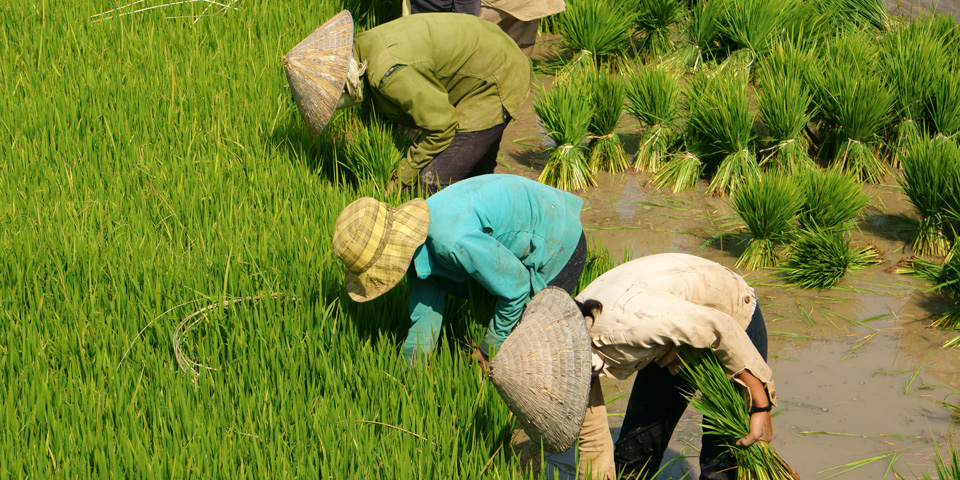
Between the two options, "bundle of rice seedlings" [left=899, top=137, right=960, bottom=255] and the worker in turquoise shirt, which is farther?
"bundle of rice seedlings" [left=899, top=137, right=960, bottom=255]

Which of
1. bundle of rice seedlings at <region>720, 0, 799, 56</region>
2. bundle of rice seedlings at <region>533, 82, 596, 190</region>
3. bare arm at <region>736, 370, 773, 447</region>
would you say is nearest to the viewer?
bare arm at <region>736, 370, 773, 447</region>

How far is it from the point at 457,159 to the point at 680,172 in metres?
1.48

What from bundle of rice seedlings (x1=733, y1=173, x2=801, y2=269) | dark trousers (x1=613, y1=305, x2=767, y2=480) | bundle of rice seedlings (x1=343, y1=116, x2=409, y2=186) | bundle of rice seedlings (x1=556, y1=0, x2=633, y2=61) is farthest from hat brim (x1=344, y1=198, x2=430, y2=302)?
bundle of rice seedlings (x1=556, y1=0, x2=633, y2=61)

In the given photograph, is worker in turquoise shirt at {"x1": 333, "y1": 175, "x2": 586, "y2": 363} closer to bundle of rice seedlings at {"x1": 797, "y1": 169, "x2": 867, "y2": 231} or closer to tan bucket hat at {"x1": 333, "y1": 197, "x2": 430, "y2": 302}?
tan bucket hat at {"x1": 333, "y1": 197, "x2": 430, "y2": 302}

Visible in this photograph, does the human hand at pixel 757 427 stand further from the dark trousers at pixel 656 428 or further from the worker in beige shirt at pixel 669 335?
the dark trousers at pixel 656 428

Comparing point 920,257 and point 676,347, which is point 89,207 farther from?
point 920,257

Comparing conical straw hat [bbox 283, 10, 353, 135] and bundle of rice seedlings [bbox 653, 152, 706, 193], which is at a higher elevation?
conical straw hat [bbox 283, 10, 353, 135]

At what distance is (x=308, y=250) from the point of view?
10.3 ft

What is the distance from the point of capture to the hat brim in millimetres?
2406

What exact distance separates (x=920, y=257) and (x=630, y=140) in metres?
1.78

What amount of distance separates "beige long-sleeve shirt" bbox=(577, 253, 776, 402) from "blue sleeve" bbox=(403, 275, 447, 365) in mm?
542

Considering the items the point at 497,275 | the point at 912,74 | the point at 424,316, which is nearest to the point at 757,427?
the point at 497,275

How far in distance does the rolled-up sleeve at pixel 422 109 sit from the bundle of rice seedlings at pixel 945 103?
97.7 inches

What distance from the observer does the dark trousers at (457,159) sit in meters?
3.63
